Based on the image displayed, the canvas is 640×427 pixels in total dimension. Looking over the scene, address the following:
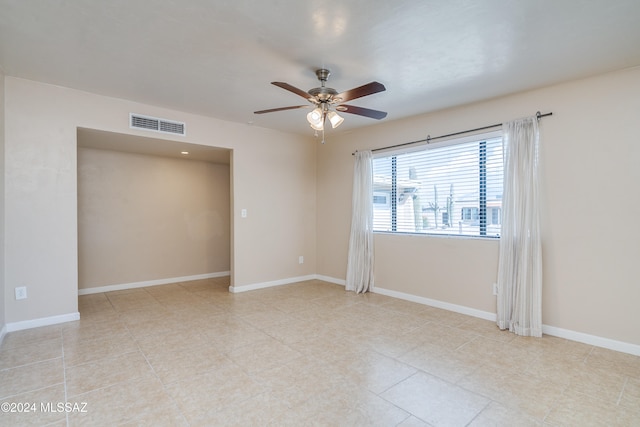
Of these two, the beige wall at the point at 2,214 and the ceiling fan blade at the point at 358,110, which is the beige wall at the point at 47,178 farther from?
the ceiling fan blade at the point at 358,110

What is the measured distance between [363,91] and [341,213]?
3.11 meters

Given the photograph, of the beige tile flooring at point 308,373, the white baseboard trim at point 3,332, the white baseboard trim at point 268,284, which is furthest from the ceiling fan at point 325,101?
the white baseboard trim at point 3,332

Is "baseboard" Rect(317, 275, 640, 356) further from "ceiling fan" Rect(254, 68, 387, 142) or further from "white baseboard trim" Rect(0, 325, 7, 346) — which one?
"white baseboard trim" Rect(0, 325, 7, 346)

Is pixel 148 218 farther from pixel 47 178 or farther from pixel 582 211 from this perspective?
pixel 582 211

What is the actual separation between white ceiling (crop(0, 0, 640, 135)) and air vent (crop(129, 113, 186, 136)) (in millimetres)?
325

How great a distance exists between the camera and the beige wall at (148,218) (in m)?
4.83

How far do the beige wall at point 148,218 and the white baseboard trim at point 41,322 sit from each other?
145cm

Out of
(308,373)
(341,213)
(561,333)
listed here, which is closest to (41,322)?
(308,373)

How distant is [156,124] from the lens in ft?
13.3

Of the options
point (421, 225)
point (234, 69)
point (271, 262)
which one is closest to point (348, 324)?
point (421, 225)

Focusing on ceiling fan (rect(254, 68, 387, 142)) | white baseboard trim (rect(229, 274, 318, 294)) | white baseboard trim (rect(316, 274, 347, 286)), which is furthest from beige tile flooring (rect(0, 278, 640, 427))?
ceiling fan (rect(254, 68, 387, 142))

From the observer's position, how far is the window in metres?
3.77

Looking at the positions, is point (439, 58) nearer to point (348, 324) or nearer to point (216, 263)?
point (348, 324)

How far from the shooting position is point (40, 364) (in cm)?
255
